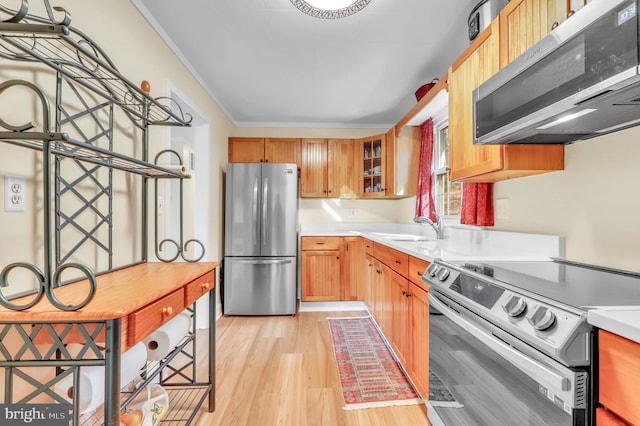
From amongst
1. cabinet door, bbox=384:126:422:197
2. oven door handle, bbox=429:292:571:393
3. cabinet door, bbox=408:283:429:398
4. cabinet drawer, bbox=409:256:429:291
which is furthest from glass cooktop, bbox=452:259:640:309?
cabinet door, bbox=384:126:422:197

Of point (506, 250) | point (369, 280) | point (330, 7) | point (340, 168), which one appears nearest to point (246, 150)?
point (340, 168)

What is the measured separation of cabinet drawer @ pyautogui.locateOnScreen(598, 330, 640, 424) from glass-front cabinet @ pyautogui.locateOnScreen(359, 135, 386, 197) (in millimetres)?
3220

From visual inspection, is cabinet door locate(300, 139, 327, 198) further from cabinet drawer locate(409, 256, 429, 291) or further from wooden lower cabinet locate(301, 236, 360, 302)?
cabinet drawer locate(409, 256, 429, 291)

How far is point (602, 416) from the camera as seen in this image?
2.33 feet

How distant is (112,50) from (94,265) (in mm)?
1106

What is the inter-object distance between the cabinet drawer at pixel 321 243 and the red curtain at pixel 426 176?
1.01 metres

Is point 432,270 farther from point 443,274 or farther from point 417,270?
point 417,270

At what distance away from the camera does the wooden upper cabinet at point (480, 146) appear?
1.54 m

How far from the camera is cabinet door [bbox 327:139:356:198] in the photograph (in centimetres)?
410

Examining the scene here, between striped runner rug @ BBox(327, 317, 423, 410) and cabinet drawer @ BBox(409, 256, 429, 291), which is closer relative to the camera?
cabinet drawer @ BBox(409, 256, 429, 291)

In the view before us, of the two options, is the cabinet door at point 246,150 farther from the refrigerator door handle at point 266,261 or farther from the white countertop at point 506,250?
the white countertop at point 506,250

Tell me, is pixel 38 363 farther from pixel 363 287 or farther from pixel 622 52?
pixel 363 287

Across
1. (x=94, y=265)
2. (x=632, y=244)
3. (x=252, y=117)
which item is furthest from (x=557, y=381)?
(x=252, y=117)

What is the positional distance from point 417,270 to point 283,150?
2.69 meters
